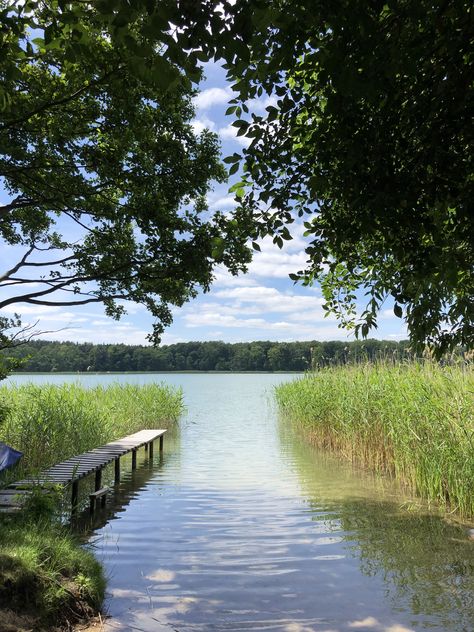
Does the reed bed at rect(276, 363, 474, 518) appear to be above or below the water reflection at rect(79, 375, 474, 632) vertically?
above

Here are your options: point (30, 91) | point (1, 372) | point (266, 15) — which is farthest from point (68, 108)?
point (266, 15)

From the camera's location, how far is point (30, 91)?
7680mm

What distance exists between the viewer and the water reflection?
5.09 m

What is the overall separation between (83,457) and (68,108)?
20.9 feet

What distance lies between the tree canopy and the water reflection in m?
2.69

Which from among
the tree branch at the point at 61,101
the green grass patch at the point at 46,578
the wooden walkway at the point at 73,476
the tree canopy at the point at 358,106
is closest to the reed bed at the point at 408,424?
the tree canopy at the point at 358,106

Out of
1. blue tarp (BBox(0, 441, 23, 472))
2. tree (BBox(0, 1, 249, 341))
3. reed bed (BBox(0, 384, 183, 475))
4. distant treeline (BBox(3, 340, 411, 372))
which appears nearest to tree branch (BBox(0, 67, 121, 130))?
tree (BBox(0, 1, 249, 341))

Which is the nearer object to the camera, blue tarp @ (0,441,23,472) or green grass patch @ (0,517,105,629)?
green grass patch @ (0,517,105,629)

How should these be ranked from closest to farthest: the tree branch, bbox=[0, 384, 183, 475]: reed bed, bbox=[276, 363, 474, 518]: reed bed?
the tree branch < bbox=[276, 363, 474, 518]: reed bed < bbox=[0, 384, 183, 475]: reed bed

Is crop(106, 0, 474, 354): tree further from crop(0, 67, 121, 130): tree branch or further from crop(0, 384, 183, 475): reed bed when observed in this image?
crop(0, 384, 183, 475): reed bed

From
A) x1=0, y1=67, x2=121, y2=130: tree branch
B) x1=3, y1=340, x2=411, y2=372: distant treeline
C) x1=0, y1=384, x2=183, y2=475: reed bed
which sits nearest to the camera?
x1=0, y1=67, x2=121, y2=130: tree branch

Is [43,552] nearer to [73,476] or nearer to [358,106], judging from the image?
[73,476]

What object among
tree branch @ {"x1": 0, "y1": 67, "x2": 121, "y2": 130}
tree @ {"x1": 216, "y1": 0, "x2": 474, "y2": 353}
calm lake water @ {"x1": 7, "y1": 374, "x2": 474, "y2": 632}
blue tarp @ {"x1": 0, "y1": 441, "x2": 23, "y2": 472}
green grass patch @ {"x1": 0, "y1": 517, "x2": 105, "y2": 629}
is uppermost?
tree branch @ {"x1": 0, "y1": 67, "x2": 121, "y2": 130}

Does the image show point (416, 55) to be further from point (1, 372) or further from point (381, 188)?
point (1, 372)
